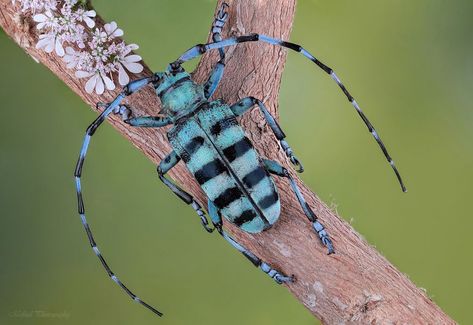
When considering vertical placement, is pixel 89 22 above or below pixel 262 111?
below

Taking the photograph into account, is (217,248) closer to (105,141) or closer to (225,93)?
(105,141)

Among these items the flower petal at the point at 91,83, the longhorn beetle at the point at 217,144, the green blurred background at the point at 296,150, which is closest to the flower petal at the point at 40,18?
the flower petal at the point at 91,83

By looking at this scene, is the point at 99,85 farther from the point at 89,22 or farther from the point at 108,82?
→ the point at 89,22

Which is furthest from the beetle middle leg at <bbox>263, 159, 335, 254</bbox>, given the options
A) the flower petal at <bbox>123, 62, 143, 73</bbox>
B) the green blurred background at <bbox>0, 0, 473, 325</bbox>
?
the green blurred background at <bbox>0, 0, 473, 325</bbox>

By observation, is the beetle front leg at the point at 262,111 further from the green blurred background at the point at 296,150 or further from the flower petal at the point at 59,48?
the green blurred background at the point at 296,150

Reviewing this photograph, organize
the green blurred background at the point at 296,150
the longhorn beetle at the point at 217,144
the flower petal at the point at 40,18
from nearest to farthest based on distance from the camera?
1. the longhorn beetle at the point at 217,144
2. the flower petal at the point at 40,18
3. the green blurred background at the point at 296,150

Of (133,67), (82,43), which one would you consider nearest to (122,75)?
(133,67)

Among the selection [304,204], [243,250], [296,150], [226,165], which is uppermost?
[296,150]
